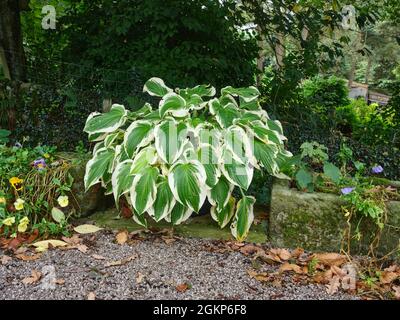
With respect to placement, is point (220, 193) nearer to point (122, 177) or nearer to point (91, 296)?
point (122, 177)

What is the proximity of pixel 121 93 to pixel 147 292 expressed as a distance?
6.44ft

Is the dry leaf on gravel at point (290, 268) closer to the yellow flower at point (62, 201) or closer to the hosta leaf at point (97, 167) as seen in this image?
the hosta leaf at point (97, 167)

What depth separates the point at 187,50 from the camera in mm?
4137

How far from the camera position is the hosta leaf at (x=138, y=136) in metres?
2.61

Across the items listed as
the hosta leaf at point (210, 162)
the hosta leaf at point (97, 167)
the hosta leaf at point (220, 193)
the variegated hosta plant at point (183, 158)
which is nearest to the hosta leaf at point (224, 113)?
the variegated hosta plant at point (183, 158)

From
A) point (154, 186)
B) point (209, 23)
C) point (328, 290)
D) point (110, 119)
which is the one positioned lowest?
point (328, 290)

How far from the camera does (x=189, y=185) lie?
237 centimetres

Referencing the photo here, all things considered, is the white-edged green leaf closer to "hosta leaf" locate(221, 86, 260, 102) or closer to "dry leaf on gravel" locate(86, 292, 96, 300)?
"dry leaf on gravel" locate(86, 292, 96, 300)

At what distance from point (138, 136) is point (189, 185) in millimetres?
501

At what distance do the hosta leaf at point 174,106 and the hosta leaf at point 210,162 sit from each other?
29 centimetres

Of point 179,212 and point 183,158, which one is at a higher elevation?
point 183,158

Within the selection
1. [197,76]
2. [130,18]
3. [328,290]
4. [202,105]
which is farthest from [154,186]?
[130,18]

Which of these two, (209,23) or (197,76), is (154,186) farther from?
(209,23)

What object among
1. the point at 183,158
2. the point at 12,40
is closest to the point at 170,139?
the point at 183,158
